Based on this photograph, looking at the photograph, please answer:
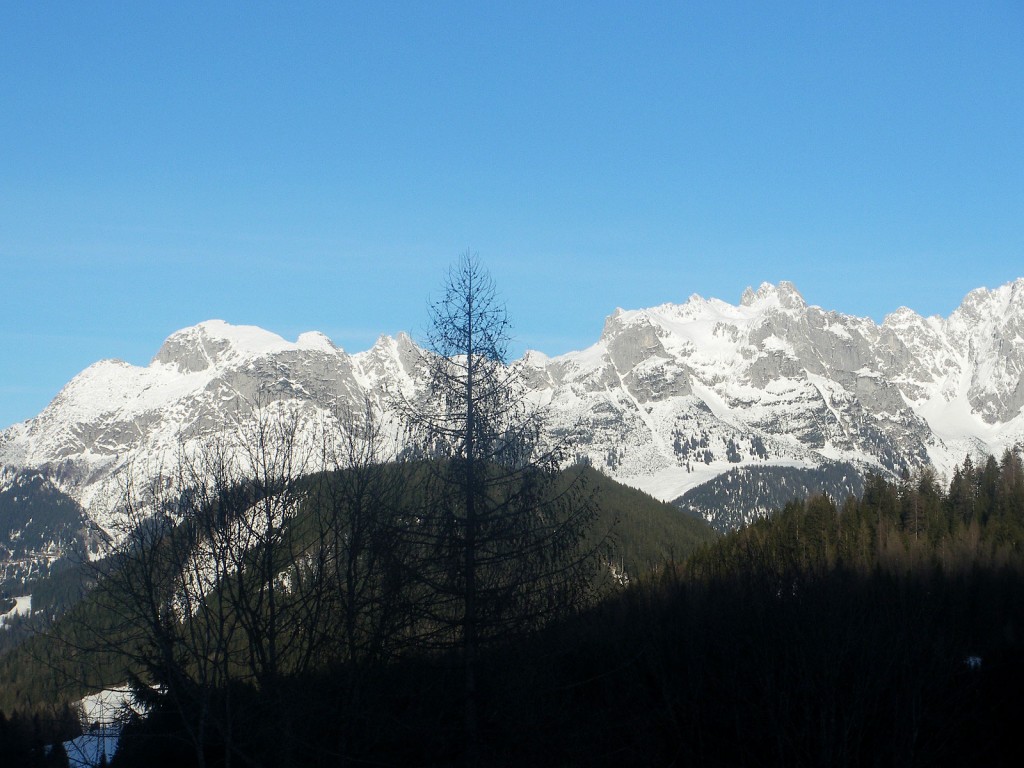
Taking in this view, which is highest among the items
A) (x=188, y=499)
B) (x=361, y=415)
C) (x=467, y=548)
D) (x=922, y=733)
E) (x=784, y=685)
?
(x=361, y=415)

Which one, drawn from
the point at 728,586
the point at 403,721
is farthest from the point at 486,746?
the point at 728,586

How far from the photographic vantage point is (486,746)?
19.2 m

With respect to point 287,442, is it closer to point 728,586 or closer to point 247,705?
point 247,705

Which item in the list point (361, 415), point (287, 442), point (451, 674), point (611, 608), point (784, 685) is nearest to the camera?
point (451, 674)

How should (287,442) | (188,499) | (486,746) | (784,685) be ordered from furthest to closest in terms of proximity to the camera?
(287,442) < (188,499) < (784,685) < (486,746)

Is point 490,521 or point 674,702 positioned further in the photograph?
point 674,702

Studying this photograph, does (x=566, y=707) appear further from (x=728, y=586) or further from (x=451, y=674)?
(x=728, y=586)

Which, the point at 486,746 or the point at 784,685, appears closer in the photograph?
the point at 486,746

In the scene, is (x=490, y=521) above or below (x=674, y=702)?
above

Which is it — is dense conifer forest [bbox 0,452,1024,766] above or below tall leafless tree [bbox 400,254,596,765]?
below

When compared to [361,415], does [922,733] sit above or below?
below

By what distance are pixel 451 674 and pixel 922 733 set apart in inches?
491

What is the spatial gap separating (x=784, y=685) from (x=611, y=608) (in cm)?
2480

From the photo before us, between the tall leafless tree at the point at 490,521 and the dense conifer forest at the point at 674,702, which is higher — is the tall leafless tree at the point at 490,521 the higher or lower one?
the higher one
